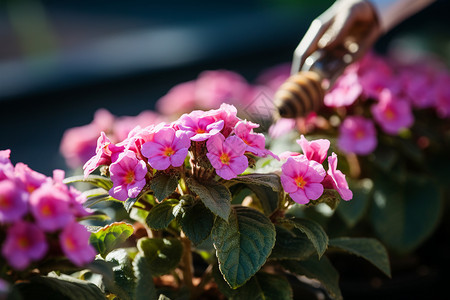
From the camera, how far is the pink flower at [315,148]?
3.53 ft

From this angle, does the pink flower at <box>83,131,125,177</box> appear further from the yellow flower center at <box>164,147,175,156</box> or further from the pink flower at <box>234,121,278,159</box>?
A: the pink flower at <box>234,121,278,159</box>

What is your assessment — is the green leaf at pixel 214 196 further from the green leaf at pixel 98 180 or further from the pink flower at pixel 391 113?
the pink flower at pixel 391 113

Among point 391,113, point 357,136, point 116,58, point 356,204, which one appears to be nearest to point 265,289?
point 356,204

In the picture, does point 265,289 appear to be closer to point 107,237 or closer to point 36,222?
point 107,237

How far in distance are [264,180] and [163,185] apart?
0.20 metres

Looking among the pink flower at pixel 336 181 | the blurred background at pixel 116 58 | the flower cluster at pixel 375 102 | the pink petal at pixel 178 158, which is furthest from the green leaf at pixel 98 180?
the blurred background at pixel 116 58

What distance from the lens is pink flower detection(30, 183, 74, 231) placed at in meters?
0.79

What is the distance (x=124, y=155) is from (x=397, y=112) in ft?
3.76

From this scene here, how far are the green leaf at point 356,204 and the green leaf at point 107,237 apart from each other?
861 mm

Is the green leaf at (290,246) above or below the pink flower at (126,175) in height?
below

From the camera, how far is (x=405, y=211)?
6.04 feet

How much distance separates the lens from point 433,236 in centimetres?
209

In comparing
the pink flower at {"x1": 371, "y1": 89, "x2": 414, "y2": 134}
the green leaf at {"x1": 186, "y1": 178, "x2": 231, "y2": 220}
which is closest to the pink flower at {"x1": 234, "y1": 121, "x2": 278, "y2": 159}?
the green leaf at {"x1": 186, "y1": 178, "x2": 231, "y2": 220}

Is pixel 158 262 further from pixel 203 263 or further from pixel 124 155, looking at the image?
pixel 203 263
